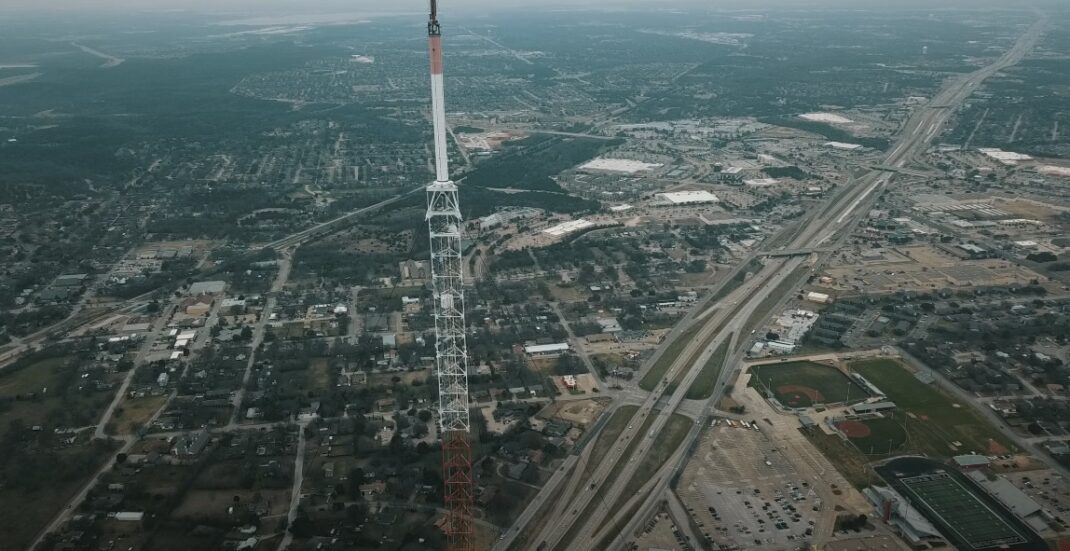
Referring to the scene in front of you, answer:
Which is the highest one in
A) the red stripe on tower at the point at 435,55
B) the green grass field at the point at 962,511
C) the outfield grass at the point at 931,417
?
the red stripe on tower at the point at 435,55

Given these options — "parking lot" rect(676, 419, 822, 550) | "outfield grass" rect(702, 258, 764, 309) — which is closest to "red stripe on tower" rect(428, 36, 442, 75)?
"parking lot" rect(676, 419, 822, 550)

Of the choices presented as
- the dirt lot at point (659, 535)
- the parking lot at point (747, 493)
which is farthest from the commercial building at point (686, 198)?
the dirt lot at point (659, 535)

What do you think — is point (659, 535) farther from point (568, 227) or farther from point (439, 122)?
point (568, 227)

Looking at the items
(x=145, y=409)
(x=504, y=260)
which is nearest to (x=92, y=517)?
(x=145, y=409)

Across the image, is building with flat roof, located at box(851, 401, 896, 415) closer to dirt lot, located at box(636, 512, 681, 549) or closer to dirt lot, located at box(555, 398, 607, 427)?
dirt lot, located at box(555, 398, 607, 427)

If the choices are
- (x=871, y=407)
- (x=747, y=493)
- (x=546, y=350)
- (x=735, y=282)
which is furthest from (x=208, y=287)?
(x=871, y=407)

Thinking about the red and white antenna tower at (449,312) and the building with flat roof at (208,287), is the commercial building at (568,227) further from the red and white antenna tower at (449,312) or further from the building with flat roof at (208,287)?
the red and white antenna tower at (449,312)
